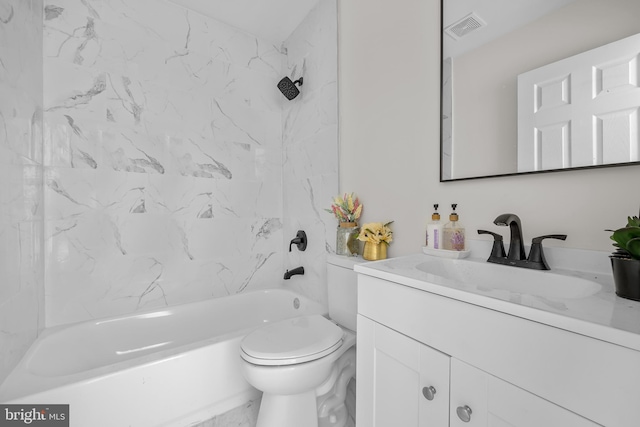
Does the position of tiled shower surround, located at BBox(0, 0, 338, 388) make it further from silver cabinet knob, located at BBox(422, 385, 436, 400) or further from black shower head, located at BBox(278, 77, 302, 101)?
silver cabinet knob, located at BBox(422, 385, 436, 400)

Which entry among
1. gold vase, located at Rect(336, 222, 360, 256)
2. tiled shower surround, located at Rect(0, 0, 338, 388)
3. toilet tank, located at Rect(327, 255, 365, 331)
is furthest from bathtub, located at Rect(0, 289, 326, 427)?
gold vase, located at Rect(336, 222, 360, 256)

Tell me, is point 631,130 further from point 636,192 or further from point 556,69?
point 556,69

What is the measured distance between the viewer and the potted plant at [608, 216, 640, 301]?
55cm

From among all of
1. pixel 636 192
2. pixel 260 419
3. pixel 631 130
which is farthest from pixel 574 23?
pixel 260 419

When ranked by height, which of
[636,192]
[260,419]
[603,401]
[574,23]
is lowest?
[260,419]

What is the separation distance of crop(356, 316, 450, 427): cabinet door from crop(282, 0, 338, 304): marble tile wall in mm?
945

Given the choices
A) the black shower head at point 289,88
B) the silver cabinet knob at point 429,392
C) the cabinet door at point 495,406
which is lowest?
the silver cabinet knob at point 429,392

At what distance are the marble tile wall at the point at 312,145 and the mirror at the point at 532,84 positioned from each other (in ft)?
2.68

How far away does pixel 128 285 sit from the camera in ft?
5.77

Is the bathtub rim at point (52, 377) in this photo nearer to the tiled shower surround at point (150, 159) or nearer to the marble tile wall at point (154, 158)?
the tiled shower surround at point (150, 159)

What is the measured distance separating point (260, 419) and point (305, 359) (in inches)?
15.5

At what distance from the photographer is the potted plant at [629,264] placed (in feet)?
1.80

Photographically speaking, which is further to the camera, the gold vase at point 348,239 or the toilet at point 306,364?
the gold vase at point 348,239

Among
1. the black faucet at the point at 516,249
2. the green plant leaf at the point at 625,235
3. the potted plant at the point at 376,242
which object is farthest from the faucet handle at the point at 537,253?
the potted plant at the point at 376,242
